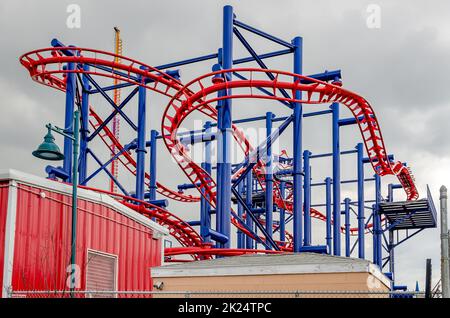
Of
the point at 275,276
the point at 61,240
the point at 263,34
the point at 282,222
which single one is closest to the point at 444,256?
the point at 275,276

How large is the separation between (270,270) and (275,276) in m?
0.13

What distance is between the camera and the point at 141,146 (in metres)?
26.2

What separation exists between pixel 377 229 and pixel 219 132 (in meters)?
17.5

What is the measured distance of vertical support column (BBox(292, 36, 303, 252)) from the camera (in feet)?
74.8

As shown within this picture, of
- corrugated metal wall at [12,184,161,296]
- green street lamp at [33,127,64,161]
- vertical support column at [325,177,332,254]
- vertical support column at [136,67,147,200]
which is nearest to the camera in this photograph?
corrugated metal wall at [12,184,161,296]

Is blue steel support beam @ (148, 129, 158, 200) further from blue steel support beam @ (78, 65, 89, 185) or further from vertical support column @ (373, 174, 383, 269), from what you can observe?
vertical support column @ (373, 174, 383, 269)

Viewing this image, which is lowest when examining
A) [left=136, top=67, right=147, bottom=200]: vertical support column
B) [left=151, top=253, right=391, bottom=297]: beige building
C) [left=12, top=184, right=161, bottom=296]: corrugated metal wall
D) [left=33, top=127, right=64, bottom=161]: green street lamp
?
[left=151, top=253, right=391, bottom=297]: beige building

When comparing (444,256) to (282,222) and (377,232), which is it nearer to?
(282,222)

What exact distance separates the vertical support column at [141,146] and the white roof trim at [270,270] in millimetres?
14079

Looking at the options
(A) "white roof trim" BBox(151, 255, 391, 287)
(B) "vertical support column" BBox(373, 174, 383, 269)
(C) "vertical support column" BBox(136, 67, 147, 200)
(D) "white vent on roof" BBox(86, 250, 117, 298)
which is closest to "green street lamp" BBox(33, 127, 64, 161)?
(D) "white vent on roof" BBox(86, 250, 117, 298)

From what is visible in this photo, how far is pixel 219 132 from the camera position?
2150cm

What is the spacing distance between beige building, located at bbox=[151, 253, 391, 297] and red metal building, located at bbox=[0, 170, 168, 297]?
81.6 inches

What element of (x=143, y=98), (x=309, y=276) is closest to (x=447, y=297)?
(x=309, y=276)
